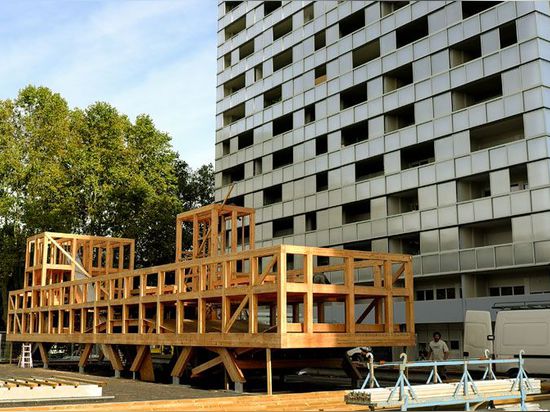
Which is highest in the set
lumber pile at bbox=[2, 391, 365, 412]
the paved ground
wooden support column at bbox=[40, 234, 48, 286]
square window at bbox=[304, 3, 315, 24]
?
square window at bbox=[304, 3, 315, 24]

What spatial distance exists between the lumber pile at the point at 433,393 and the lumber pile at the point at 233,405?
1420 mm

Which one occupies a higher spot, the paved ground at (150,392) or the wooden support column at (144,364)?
the wooden support column at (144,364)

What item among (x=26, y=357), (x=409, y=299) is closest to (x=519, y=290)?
(x=409, y=299)

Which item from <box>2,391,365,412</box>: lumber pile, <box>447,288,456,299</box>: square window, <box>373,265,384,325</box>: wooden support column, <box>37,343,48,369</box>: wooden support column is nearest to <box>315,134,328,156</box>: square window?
<box>447,288,456,299</box>: square window

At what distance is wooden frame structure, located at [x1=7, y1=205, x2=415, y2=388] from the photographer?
749 inches

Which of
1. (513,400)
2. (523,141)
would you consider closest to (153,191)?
(523,141)

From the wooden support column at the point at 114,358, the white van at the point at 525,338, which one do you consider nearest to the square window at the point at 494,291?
the white van at the point at 525,338

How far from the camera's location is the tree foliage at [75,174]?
50844 mm

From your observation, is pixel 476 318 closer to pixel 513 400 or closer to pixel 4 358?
pixel 513 400

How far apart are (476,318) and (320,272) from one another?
600 centimetres

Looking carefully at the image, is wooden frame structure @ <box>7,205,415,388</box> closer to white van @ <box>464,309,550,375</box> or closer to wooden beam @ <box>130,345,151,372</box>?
wooden beam @ <box>130,345,151,372</box>

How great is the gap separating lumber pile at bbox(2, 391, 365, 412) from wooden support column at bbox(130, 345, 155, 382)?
10.3 meters

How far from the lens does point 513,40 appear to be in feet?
113

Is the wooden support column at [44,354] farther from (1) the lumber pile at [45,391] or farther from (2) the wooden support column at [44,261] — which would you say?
(1) the lumber pile at [45,391]
